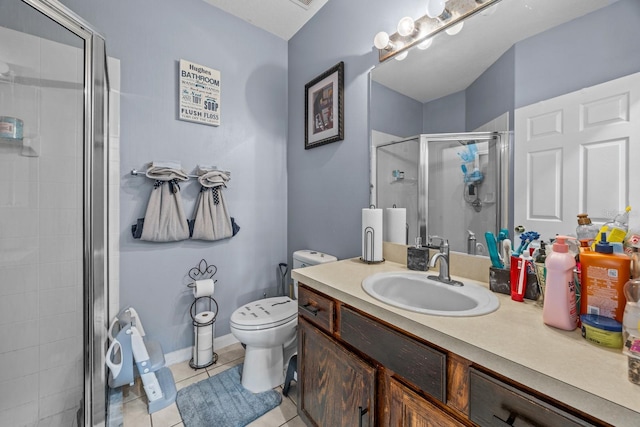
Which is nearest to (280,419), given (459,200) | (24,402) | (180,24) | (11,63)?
(24,402)

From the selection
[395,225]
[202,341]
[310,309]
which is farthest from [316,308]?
[202,341]

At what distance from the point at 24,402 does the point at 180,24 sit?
2.30m

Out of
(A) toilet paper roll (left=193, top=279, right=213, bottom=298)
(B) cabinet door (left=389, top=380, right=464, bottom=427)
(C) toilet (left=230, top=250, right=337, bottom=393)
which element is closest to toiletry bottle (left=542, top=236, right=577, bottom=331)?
(B) cabinet door (left=389, top=380, right=464, bottom=427)

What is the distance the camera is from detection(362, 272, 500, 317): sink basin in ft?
2.80

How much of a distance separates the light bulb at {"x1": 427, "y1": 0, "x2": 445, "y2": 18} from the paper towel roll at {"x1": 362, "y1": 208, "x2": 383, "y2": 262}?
0.94 meters

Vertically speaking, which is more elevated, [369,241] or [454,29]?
[454,29]

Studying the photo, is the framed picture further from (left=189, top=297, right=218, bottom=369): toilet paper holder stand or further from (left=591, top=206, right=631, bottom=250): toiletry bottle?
(left=189, top=297, right=218, bottom=369): toilet paper holder stand

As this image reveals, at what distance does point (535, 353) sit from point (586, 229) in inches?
18.5

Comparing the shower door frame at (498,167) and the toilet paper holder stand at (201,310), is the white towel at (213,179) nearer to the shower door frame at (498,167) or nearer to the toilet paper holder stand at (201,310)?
the toilet paper holder stand at (201,310)

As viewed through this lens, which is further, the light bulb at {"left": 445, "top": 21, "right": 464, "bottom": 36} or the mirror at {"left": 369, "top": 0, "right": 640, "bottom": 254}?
the light bulb at {"left": 445, "top": 21, "right": 464, "bottom": 36}

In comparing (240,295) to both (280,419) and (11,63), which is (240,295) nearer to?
(280,419)

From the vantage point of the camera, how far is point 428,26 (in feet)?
4.09

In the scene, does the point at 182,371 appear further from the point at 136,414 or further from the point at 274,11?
the point at 274,11

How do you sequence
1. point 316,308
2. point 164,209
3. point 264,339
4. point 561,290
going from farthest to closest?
point 164,209 → point 264,339 → point 316,308 → point 561,290
